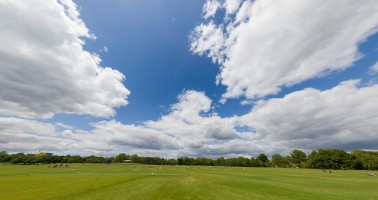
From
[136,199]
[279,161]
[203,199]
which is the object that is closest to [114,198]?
[136,199]

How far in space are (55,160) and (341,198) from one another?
233 m

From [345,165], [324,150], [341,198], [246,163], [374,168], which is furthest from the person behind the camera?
[246,163]

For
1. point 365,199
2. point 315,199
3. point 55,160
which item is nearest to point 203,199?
point 315,199

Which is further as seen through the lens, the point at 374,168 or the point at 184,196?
the point at 374,168

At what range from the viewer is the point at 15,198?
23.4m

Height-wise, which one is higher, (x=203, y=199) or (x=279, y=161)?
(x=279, y=161)

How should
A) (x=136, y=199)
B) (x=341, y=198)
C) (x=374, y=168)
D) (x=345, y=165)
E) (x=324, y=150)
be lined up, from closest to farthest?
(x=136, y=199)
(x=341, y=198)
(x=374, y=168)
(x=345, y=165)
(x=324, y=150)

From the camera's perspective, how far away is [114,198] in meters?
22.8

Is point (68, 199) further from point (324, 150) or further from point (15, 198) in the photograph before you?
point (324, 150)

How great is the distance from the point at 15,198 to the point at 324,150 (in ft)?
625

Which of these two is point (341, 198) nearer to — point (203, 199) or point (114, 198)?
point (203, 199)

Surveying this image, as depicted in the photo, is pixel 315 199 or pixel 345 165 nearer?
pixel 315 199

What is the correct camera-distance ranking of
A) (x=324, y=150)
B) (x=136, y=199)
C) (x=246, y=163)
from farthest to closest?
(x=246, y=163)
(x=324, y=150)
(x=136, y=199)

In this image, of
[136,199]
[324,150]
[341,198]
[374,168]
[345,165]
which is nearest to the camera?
[136,199]
